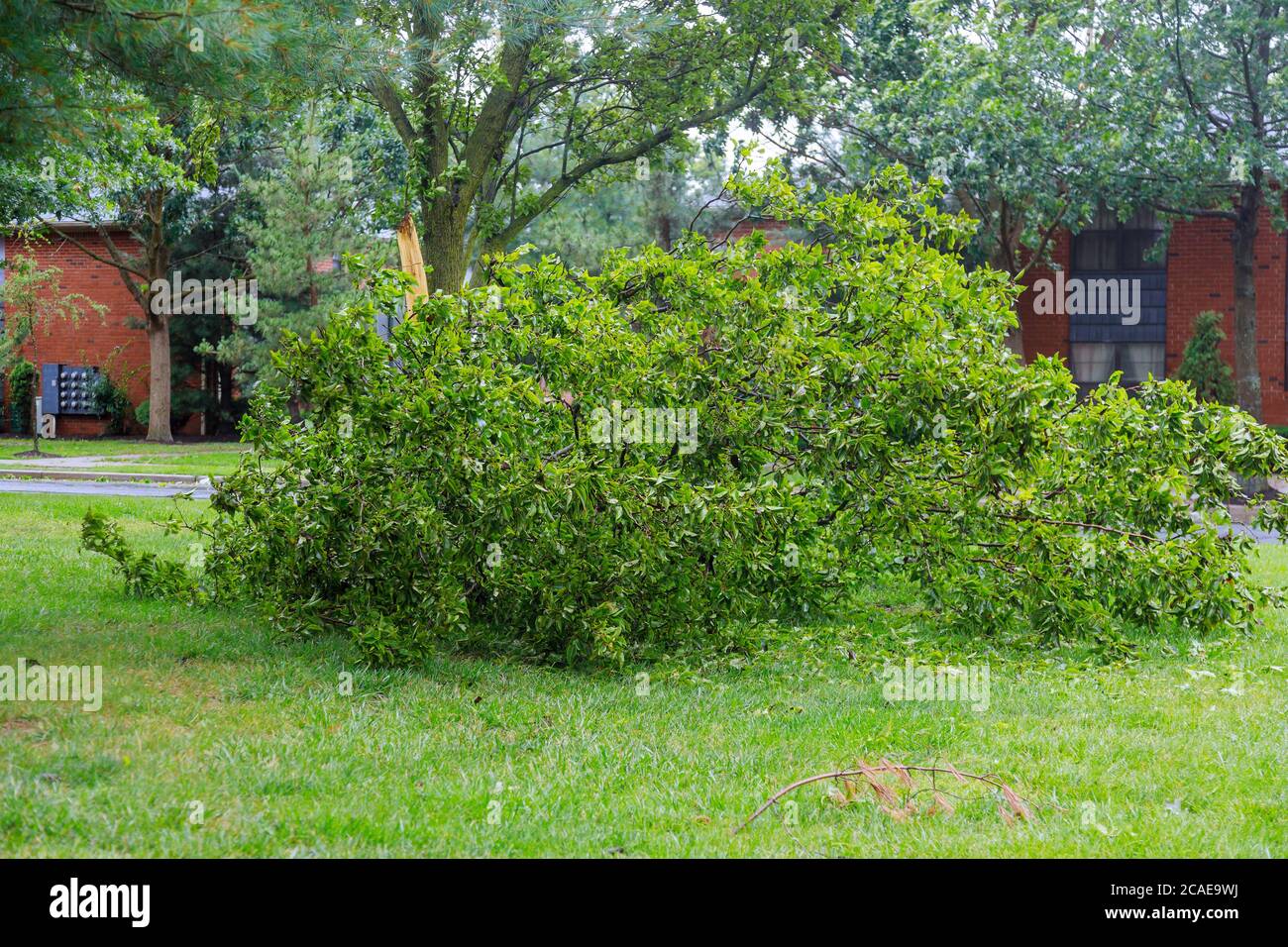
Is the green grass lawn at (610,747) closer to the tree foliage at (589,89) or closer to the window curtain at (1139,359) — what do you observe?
the tree foliage at (589,89)

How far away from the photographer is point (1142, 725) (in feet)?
18.3

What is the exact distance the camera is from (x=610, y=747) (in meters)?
5.11

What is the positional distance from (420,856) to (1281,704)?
4475 millimetres

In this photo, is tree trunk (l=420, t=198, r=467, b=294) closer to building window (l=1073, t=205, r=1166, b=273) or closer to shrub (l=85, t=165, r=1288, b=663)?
shrub (l=85, t=165, r=1288, b=663)

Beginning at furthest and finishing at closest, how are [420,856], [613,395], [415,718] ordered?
[613,395] → [415,718] → [420,856]

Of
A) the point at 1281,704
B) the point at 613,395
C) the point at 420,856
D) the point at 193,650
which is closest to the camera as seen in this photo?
the point at 420,856

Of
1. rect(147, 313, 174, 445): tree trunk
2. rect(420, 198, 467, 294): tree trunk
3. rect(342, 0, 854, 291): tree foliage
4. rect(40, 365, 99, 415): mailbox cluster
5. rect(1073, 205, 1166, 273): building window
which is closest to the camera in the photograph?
rect(342, 0, 854, 291): tree foliage

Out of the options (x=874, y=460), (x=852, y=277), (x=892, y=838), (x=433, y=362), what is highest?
(x=852, y=277)

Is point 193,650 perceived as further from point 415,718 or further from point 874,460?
→ point 874,460

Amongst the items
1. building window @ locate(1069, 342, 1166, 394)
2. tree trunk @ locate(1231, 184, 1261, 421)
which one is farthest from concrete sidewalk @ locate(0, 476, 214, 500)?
building window @ locate(1069, 342, 1166, 394)

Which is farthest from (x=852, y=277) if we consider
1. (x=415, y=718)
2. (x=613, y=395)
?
(x=415, y=718)

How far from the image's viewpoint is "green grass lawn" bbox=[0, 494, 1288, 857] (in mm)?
3973

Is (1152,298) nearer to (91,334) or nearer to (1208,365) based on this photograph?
(1208,365)

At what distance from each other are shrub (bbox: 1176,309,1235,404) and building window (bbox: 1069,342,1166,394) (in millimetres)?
2917
